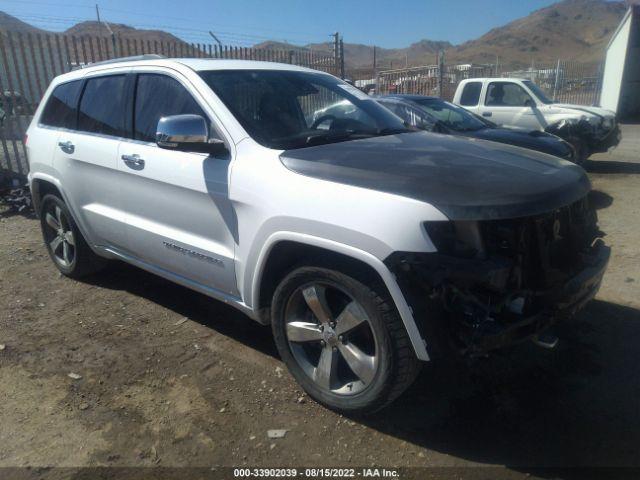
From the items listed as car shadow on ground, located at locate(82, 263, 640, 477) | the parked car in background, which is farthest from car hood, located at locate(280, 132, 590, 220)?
the parked car in background

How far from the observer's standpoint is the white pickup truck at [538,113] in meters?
9.81

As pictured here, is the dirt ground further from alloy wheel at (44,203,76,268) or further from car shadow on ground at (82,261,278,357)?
alloy wheel at (44,203,76,268)

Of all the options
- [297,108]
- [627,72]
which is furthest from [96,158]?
[627,72]

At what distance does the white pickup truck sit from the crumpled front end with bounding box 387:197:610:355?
25.6 ft

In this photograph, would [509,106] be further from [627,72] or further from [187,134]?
[627,72]

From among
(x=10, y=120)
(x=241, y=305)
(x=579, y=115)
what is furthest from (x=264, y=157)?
(x=579, y=115)

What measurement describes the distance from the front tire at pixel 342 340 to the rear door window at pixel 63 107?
270 centimetres

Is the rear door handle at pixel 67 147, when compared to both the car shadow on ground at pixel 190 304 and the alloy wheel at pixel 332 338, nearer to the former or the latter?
the car shadow on ground at pixel 190 304

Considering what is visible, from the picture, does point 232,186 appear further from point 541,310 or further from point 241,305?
point 541,310

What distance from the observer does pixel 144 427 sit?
9.37ft

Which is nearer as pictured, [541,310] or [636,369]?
[541,310]

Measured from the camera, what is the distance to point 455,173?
264cm

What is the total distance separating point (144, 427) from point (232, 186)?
4.59 ft

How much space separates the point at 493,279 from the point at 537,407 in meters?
1.09
